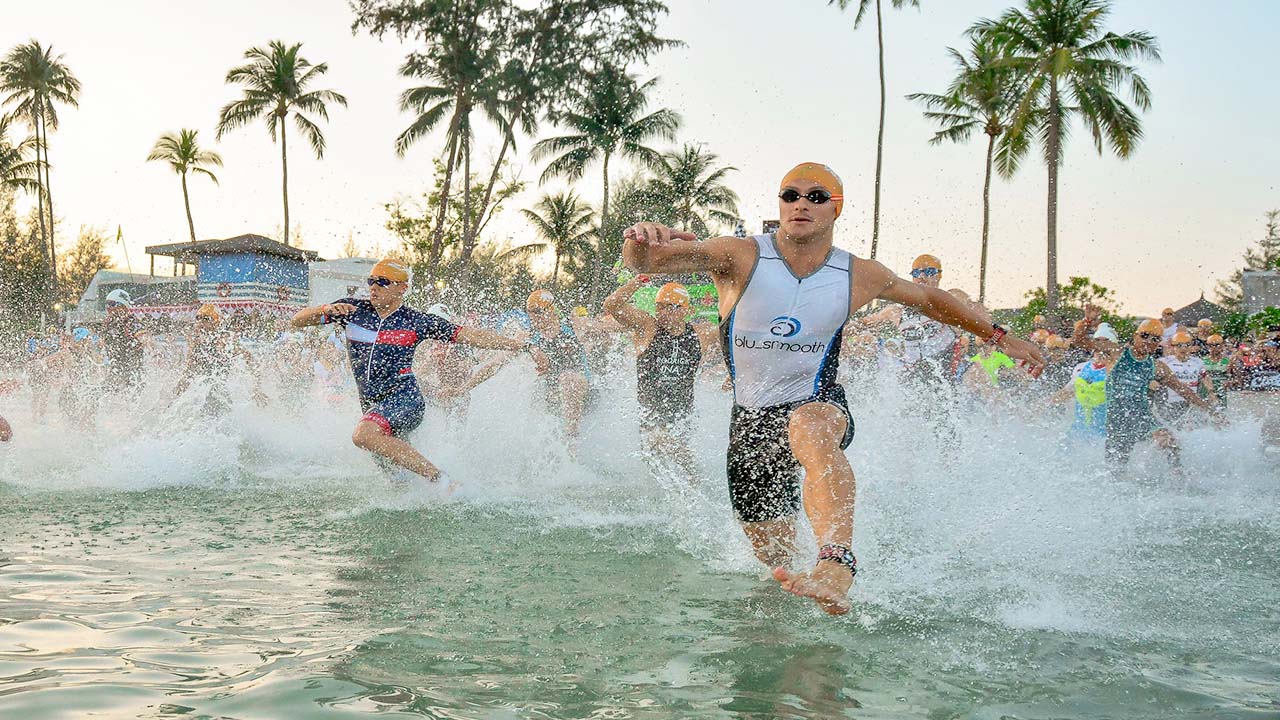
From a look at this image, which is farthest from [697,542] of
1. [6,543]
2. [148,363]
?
[148,363]

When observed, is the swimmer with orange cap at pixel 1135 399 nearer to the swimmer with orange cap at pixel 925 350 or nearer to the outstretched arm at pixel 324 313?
the swimmer with orange cap at pixel 925 350

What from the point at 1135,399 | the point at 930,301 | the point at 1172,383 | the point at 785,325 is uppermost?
the point at 930,301

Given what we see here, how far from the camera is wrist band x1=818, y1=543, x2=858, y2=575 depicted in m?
3.62

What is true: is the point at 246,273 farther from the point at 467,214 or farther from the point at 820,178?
the point at 820,178

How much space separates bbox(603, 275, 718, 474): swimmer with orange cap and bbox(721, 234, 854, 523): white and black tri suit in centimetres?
338

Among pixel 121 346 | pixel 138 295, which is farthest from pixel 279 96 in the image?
pixel 121 346

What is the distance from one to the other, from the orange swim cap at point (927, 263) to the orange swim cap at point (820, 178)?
14.2ft

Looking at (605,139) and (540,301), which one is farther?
(605,139)

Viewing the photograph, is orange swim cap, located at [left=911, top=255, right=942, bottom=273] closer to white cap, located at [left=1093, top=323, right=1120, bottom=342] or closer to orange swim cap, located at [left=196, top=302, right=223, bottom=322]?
white cap, located at [left=1093, top=323, right=1120, bottom=342]

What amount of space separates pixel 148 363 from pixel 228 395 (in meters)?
3.23

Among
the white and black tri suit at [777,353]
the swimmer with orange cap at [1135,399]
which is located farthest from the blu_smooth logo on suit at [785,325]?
the swimmer with orange cap at [1135,399]

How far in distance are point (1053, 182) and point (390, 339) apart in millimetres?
26285

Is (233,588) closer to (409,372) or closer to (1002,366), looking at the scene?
(409,372)

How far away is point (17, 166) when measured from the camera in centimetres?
4925
